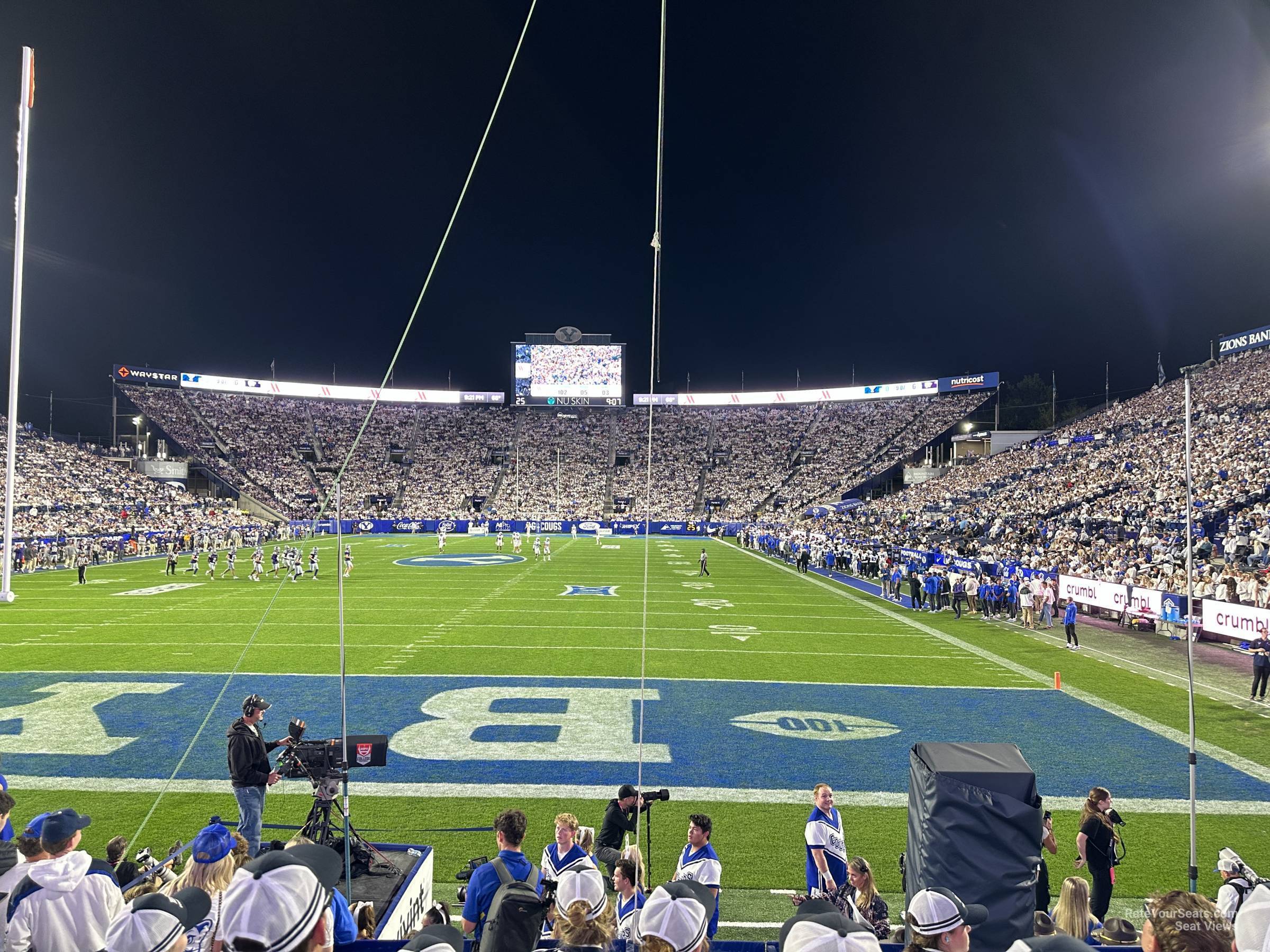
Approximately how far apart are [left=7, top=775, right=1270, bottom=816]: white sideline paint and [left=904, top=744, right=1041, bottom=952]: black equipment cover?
3.90m

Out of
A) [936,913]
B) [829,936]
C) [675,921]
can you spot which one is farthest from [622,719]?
[829,936]

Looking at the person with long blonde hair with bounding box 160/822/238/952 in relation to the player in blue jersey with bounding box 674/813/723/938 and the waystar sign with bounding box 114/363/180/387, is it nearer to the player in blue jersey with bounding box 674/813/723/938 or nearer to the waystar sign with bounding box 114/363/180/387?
the player in blue jersey with bounding box 674/813/723/938

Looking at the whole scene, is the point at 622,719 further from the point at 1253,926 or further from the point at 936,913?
the point at 1253,926

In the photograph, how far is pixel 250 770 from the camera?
6.46m

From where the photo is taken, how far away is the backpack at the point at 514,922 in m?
3.03

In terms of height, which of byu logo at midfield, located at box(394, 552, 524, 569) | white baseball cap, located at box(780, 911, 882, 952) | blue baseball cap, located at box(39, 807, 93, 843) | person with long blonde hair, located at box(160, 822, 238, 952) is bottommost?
byu logo at midfield, located at box(394, 552, 524, 569)

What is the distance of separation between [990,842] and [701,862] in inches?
64.1

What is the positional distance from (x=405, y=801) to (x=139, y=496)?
52.7 meters

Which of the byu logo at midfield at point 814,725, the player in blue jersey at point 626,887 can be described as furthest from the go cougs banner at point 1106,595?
the player in blue jersey at point 626,887

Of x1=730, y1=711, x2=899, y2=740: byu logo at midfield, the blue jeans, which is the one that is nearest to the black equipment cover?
the blue jeans

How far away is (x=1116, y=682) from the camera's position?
43.5ft

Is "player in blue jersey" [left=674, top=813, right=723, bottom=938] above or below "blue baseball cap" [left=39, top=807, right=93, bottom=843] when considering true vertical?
below

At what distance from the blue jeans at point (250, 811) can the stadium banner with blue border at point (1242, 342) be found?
5031 centimetres

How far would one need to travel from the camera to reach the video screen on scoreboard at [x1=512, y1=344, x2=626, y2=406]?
249ft
